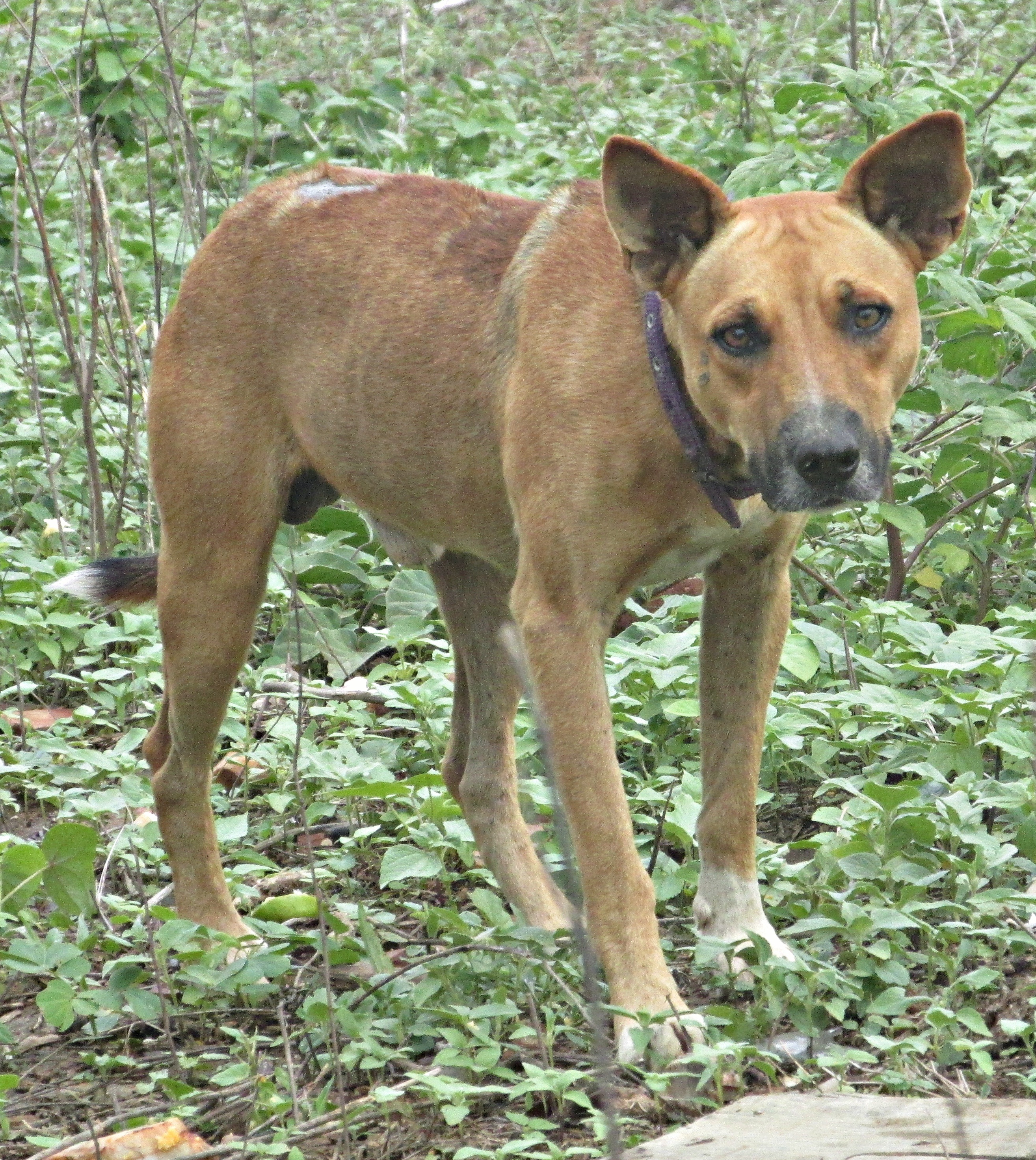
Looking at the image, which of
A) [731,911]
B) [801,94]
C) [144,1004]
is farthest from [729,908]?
[801,94]

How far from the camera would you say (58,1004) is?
11.5 ft

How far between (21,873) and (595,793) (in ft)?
4.15

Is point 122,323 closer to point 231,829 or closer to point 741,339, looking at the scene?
point 231,829

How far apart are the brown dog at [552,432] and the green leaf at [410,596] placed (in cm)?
110

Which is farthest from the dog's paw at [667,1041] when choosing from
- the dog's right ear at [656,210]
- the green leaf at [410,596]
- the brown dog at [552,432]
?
the green leaf at [410,596]

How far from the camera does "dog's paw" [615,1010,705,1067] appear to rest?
335cm

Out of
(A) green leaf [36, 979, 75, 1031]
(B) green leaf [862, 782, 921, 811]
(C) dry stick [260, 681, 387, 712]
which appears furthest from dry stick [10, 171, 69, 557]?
(B) green leaf [862, 782, 921, 811]

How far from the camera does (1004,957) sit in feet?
12.1

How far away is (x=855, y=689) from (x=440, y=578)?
1312 millimetres

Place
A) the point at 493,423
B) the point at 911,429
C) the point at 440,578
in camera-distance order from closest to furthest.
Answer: the point at 493,423 < the point at 440,578 < the point at 911,429

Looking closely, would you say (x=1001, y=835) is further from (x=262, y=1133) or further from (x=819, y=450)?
(x=262, y=1133)

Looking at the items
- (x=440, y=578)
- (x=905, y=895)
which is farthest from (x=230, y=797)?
(x=905, y=895)

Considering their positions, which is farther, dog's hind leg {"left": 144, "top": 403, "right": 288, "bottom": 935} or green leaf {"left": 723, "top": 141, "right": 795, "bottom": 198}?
green leaf {"left": 723, "top": 141, "right": 795, "bottom": 198}

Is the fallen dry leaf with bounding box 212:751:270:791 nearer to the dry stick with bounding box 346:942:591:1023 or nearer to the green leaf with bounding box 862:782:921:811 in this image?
the dry stick with bounding box 346:942:591:1023
